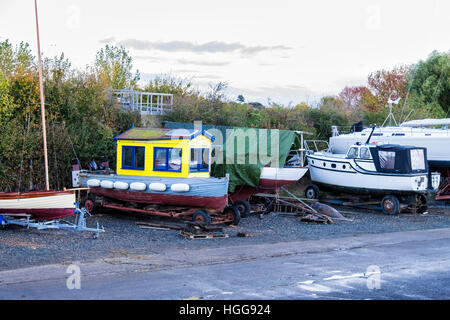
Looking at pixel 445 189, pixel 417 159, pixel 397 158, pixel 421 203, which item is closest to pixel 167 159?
pixel 397 158

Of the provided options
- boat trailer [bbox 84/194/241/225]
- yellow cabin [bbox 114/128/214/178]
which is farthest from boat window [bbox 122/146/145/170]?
boat trailer [bbox 84/194/241/225]

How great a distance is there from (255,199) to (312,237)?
4793 mm

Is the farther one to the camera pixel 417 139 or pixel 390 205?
pixel 417 139

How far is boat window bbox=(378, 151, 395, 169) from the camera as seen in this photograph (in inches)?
831

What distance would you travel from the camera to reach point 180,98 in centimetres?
2680

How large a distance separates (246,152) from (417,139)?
8.61 meters

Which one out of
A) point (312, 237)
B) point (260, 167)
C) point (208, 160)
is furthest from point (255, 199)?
point (312, 237)

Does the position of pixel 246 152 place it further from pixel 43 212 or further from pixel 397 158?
pixel 43 212

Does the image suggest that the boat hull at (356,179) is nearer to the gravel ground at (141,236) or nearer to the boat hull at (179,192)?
the gravel ground at (141,236)

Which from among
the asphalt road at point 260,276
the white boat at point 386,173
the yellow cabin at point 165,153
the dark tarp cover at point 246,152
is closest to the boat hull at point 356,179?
the white boat at point 386,173

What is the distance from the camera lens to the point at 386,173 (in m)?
21.2

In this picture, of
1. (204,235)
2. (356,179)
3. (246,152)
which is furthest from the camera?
(356,179)

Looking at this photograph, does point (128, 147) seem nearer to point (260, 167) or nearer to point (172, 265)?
point (260, 167)

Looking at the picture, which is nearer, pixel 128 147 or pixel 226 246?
pixel 226 246
